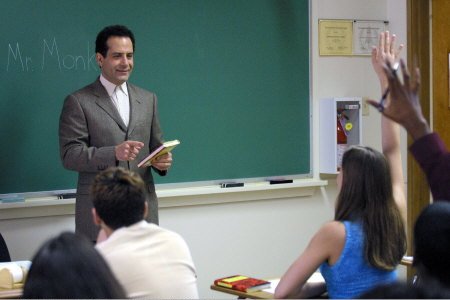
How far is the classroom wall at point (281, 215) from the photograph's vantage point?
517cm

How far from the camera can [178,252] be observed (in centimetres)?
254

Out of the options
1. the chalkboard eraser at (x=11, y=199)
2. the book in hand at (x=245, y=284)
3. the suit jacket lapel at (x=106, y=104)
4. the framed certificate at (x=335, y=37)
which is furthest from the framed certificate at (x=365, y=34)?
the book in hand at (x=245, y=284)

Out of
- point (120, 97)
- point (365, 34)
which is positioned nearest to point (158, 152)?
point (120, 97)

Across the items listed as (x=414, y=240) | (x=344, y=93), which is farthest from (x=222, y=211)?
(x=414, y=240)

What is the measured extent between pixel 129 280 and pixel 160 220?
8.53 ft

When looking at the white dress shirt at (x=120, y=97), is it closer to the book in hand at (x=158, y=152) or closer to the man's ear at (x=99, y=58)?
the man's ear at (x=99, y=58)

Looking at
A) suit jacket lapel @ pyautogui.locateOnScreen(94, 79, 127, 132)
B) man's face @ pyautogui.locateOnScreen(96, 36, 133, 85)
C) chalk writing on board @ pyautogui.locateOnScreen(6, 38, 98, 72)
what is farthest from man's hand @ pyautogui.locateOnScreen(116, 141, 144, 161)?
chalk writing on board @ pyautogui.locateOnScreen(6, 38, 98, 72)

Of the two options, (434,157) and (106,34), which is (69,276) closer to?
(434,157)

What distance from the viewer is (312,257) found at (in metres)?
2.88

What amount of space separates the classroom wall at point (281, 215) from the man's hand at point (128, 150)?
1.19 meters

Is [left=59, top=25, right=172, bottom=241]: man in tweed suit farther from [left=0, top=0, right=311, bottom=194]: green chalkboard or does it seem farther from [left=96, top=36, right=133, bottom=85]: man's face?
[left=0, top=0, right=311, bottom=194]: green chalkboard

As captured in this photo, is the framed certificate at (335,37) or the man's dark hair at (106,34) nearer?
the man's dark hair at (106,34)

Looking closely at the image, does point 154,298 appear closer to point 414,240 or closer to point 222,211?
point 414,240

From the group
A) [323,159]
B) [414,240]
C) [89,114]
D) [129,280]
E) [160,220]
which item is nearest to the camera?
[414,240]
